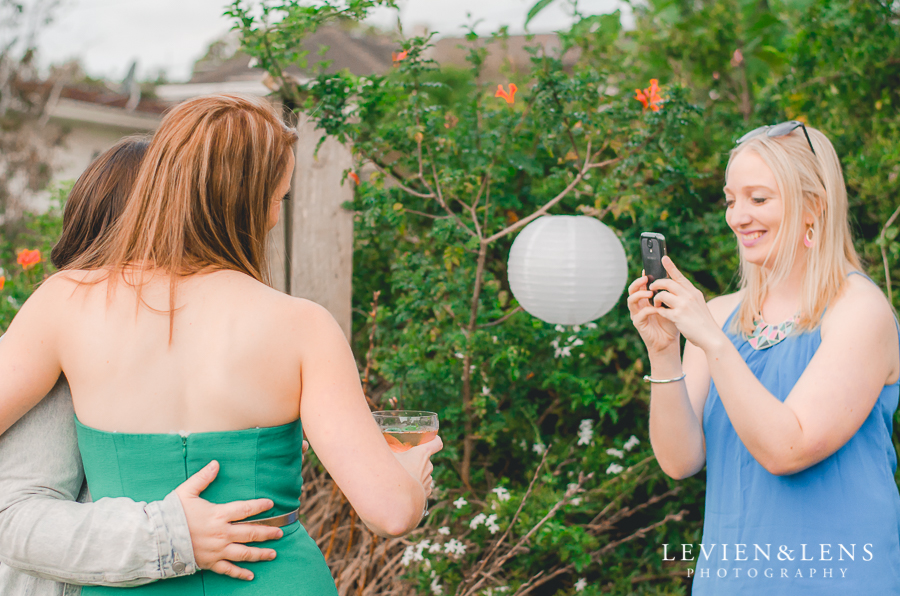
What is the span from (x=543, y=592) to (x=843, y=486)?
1680 millimetres

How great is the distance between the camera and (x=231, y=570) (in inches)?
42.4

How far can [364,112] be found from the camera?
2.56m

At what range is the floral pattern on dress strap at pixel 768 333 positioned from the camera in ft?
5.02

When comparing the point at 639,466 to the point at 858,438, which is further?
the point at 639,466

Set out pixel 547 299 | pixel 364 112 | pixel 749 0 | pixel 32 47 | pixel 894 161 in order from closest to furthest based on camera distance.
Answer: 1. pixel 547 299
2. pixel 364 112
3. pixel 894 161
4. pixel 749 0
5. pixel 32 47

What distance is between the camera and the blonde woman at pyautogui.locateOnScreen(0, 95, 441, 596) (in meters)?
1.04

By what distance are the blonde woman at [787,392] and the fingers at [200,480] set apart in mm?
983

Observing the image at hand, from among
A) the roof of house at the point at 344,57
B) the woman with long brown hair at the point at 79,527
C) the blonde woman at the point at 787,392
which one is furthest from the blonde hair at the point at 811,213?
the roof of house at the point at 344,57

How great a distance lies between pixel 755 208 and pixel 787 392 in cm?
45

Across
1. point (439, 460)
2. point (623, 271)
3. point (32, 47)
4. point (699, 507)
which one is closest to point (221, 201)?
point (623, 271)

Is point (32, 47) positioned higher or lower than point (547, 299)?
higher

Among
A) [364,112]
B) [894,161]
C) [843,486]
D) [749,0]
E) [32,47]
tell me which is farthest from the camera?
[32,47]

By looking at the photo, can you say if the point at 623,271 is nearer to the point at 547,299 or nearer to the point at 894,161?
the point at 547,299

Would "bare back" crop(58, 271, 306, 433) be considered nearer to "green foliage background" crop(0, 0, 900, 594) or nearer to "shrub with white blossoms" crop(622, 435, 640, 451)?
"green foliage background" crop(0, 0, 900, 594)
